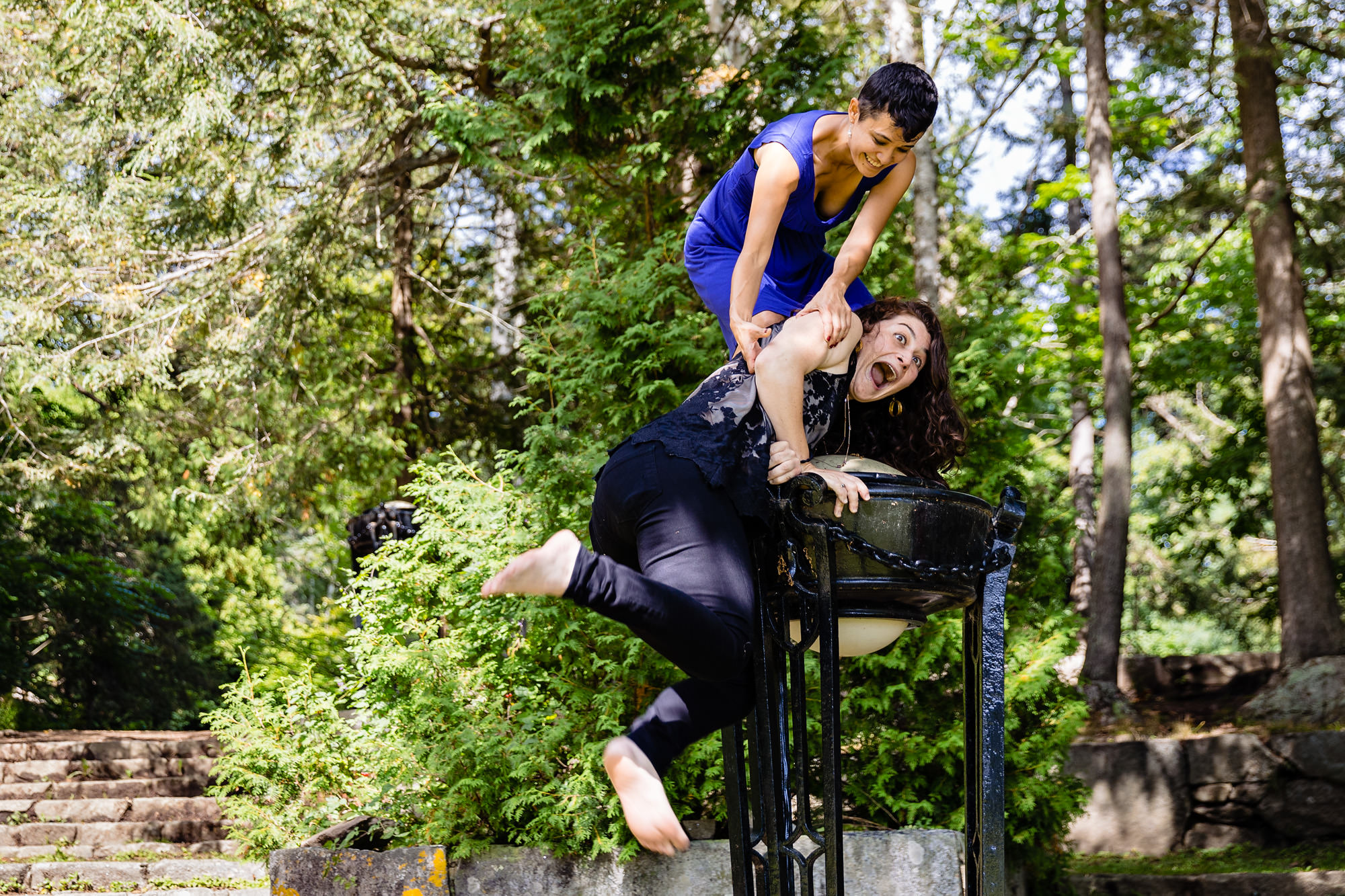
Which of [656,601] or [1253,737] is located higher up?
[656,601]

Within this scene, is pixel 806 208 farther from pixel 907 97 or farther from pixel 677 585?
pixel 677 585

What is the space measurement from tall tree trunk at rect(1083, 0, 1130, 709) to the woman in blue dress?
20.7 ft

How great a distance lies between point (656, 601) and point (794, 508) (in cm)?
46

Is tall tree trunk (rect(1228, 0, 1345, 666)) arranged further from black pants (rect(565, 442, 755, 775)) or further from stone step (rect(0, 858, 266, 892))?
stone step (rect(0, 858, 266, 892))

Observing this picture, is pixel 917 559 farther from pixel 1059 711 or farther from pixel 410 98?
pixel 410 98

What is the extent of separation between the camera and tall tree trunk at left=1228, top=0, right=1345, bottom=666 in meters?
7.24

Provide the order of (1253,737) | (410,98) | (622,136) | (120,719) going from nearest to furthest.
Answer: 1. (622,136)
2. (1253,737)
3. (410,98)
4. (120,719)

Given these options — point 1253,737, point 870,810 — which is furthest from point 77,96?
point 1253,737

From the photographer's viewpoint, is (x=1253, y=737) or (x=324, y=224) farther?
(x=324, y=224)

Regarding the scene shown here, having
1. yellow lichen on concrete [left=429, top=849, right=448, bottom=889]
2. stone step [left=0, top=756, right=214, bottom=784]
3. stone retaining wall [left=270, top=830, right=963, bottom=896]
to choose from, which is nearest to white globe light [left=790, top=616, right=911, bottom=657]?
stone retaining wall [left=270, top=830, right=963, bottom=896]

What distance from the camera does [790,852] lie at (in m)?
2.13

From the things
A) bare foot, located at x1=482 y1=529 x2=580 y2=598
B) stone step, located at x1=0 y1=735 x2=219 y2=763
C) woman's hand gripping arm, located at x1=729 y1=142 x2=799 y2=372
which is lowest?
stone step, located at x1=0 y1=735 x2=219 y2=763

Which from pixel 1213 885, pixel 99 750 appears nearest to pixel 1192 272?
pixel 1213 885

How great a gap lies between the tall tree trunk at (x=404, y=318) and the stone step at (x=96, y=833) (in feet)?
11.2
